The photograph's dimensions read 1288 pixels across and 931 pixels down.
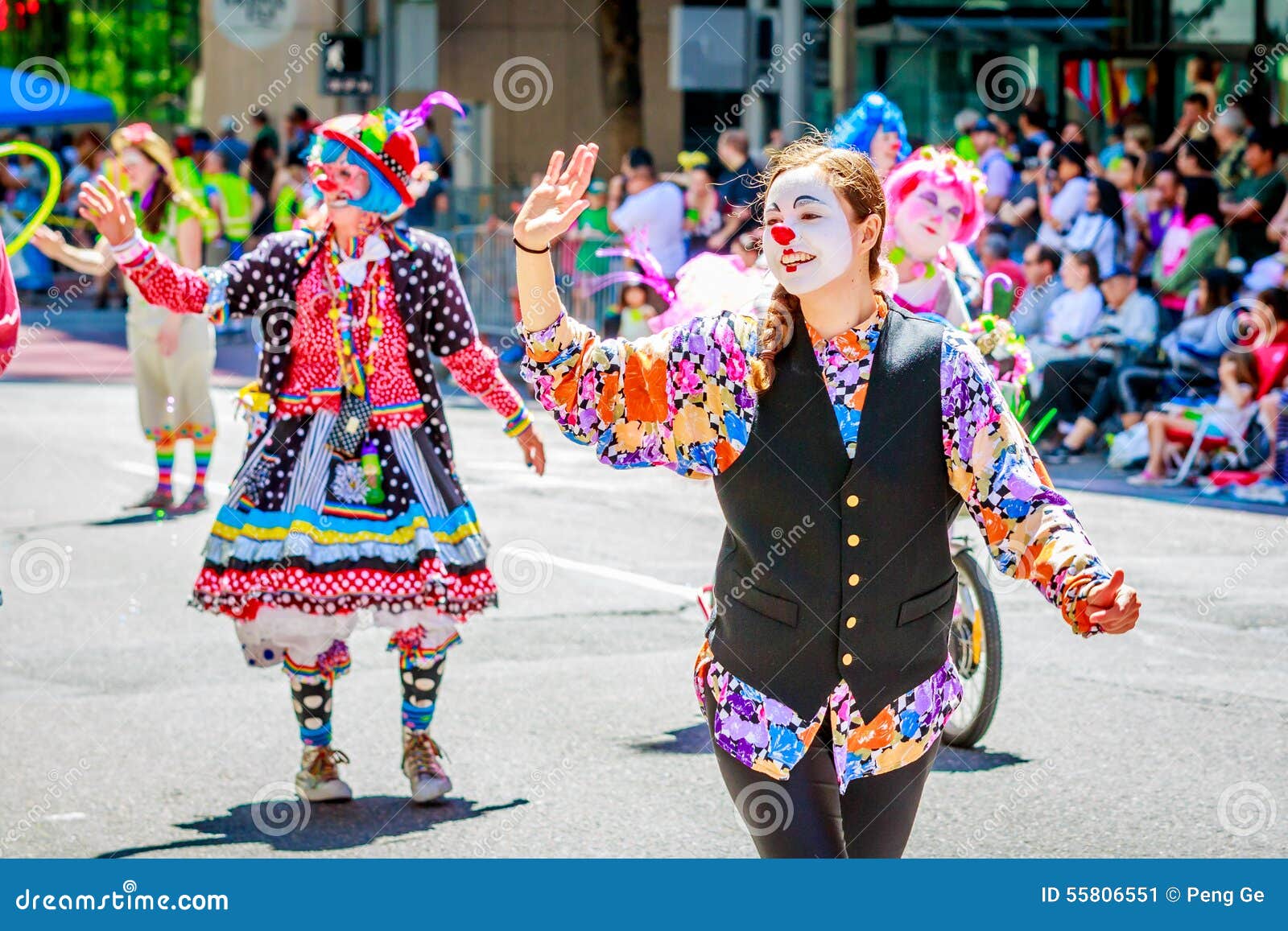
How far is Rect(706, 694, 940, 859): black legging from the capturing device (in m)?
3.41

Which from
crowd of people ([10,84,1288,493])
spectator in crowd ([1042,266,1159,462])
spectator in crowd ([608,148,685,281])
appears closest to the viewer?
crowd of people ([10,84,1288,493])

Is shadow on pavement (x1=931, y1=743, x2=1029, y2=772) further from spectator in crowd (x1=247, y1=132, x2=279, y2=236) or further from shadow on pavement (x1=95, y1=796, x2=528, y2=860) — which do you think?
spectator in crowd (x1=247, y1=132, x2=279, y2=236)

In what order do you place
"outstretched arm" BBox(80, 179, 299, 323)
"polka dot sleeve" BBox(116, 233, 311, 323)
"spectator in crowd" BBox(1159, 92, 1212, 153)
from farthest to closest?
A: "spectator in crowd" BBox(1159, 92, 1212, 153) → "polka dot sleeve" BBox(116, 233, 311, 323) → "outstretched arm" BBox(80, 179, 299, 323)

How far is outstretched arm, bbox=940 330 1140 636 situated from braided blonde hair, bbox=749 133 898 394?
10.4 inches

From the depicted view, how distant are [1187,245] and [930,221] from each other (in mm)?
8244

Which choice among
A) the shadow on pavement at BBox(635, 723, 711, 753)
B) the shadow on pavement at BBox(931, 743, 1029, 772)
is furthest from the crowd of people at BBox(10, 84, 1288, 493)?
the shadow on pavement at BBox(635, 723, 711, 753)

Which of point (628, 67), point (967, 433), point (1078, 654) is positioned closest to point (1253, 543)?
point (1078, 654)

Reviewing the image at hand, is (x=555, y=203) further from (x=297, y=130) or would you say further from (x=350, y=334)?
→ (x=297, y=130)

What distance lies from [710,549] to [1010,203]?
759 centimetres

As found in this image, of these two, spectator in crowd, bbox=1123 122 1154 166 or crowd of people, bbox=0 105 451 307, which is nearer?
spectator in crowd, bbox=1123 122 1154 166

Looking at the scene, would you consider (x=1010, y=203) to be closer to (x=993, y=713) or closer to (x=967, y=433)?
(x=993, y=713)

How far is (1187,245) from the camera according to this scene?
13.6 m

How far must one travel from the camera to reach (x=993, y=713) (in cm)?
634

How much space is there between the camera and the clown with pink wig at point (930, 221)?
5.99 m
